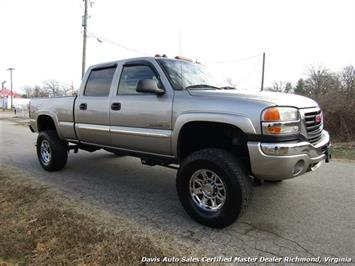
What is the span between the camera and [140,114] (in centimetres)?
425

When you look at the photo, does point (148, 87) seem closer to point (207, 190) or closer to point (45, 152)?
point (207, 190)

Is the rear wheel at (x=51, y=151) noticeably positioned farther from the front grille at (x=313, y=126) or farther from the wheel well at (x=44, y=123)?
the front grille at (x=313, y=126)

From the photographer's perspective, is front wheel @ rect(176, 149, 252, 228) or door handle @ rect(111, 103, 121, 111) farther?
door handle @ rect(111, 103, 121, 111)

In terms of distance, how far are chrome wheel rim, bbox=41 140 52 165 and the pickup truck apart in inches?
48.1

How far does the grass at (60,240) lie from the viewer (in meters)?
2.89

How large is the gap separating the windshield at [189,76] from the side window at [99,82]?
1.11 m

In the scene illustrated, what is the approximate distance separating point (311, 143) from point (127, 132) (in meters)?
2.45

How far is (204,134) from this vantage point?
401cm

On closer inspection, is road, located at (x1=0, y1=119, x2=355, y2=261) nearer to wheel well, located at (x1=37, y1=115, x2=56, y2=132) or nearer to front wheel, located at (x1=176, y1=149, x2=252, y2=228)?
front wheel, located at (x1=176, y1=149, x2=252, y2=228)

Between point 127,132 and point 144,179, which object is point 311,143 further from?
point 144,179

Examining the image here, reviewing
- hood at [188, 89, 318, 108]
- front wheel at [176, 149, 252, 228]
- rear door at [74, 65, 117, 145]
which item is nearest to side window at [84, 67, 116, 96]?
rear door at [74, 65, 117, 145]

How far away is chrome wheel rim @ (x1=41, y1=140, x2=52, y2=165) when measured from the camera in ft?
20.3

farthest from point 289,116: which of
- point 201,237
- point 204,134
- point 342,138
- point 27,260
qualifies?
point 342,138

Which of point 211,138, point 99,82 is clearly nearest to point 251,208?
point 211,138
